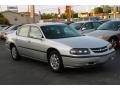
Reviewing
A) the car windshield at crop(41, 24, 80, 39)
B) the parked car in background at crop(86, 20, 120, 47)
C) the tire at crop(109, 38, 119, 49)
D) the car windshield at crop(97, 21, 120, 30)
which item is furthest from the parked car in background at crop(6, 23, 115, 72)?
the car windshield at crop(97, 21, 120, 30)

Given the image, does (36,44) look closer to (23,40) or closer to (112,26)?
(23,40)

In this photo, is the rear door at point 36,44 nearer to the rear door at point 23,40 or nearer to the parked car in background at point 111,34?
the rear door at point 23,40

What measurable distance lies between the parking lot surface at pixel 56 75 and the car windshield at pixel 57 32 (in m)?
1.05

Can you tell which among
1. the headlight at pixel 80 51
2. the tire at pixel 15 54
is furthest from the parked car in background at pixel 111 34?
the headlight at pixel 80 51

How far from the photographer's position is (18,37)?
10320mm

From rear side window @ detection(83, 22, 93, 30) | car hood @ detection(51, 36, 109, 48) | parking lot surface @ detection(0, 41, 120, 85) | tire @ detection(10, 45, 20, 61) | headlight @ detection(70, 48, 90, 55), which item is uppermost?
rear side window @ detection(83, 22, 93, 30)

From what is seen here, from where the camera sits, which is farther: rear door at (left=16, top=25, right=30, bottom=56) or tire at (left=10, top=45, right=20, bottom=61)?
tire at (left=10, top=45, right=20, bottom=61)

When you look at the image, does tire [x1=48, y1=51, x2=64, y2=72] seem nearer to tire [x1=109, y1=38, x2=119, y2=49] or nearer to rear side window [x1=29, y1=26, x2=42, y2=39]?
rear side window [x1=29, y1=26, x2=42, y2=39]

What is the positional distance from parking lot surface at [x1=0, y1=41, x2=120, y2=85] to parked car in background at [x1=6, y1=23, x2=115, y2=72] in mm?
326

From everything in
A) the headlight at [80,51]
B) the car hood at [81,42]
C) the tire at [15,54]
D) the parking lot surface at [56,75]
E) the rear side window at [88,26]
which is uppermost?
the rear side window at [88,26]

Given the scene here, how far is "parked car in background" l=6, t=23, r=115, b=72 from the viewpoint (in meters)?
7.63

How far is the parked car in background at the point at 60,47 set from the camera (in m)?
7.63

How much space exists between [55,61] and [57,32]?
4.01ft

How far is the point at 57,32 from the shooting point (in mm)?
9055
